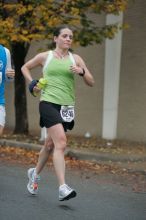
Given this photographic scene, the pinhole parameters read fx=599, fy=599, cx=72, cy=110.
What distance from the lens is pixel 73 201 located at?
6.62m

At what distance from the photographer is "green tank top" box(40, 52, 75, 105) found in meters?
6.27

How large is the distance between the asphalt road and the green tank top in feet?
3.63

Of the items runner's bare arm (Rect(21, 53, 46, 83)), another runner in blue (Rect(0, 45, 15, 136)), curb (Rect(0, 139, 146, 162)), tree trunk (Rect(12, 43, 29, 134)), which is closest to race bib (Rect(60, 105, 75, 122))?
runner's bare arm (Rect(21, 53, 46, 83))

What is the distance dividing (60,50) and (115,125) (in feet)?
23.2

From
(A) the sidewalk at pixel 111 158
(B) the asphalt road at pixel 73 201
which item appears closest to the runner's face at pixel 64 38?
(B) the asphalt road at pixel 73 201

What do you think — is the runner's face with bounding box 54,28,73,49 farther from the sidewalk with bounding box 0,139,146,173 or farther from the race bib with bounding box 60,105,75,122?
the sidewalk with bounding box 0,139,146,173

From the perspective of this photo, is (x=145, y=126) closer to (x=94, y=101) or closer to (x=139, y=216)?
(x=94, y=101)

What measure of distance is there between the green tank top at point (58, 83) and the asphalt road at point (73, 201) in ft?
3.63

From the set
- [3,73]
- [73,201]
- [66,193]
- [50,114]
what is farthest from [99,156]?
[66,193]

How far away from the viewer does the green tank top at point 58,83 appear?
627 cm

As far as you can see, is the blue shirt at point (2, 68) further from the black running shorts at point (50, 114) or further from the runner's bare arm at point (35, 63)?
the black running shorts at point (50, 114)

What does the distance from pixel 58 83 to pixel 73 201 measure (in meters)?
1.35

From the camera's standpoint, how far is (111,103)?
43.6ft

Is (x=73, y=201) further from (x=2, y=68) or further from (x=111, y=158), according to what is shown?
(x=111, y=158)
